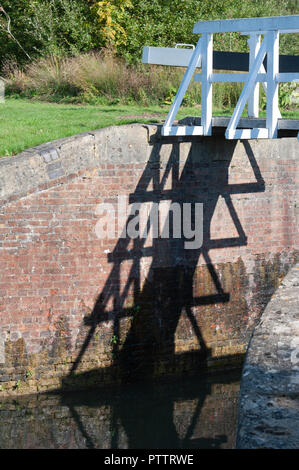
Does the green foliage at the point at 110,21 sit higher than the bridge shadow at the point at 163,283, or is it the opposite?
the green foliage at the point at 110,21

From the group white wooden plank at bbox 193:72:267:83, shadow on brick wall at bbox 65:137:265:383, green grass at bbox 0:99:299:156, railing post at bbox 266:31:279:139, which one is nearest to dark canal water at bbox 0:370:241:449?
shadow on brick wall at bbox 65:137:265:383

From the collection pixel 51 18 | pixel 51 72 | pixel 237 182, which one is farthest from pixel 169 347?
pixel 51 18

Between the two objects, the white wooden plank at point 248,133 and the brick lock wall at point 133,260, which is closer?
the white wooden plank at point 248,133

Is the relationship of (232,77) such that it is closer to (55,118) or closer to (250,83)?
(250,83)

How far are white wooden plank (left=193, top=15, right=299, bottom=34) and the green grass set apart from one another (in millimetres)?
2448

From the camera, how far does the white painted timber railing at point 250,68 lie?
828cm

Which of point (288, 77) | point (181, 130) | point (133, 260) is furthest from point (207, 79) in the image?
point (133, 260)

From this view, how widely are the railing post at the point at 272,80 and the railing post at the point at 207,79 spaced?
2.79 feet

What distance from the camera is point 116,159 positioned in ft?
30.7

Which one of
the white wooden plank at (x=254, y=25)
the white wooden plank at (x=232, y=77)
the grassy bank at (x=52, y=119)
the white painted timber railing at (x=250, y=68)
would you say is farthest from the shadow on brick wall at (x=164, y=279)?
the white wooden plank at (x=254, y=25)

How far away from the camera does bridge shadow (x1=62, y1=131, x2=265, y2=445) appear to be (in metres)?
9.52

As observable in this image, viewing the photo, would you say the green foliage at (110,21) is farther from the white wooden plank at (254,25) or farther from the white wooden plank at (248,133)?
the white wooden plank at (248,133)

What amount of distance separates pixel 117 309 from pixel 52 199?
170cm

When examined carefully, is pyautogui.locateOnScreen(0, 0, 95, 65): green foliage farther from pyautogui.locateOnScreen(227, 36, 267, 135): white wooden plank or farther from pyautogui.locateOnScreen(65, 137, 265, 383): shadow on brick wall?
pyautogui.locateOnScreen(227, 36, 267, 135): white wooden plank
